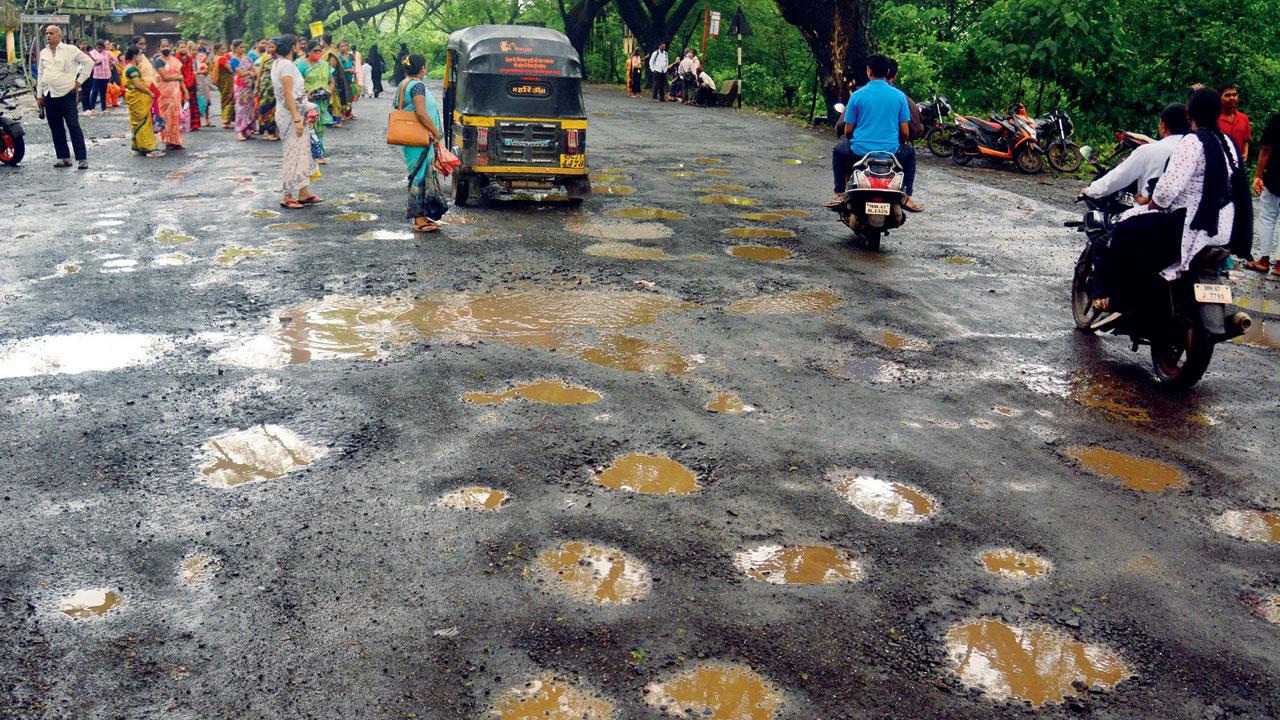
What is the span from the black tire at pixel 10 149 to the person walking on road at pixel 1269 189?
15500mm

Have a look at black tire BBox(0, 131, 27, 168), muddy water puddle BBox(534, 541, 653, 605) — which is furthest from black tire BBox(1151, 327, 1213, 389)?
black tire BBox(0, 131, 27, 168)

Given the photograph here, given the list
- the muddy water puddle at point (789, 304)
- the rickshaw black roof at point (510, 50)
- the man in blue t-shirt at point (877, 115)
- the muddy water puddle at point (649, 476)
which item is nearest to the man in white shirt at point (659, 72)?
the rickshaw black roof at point (510, 50)

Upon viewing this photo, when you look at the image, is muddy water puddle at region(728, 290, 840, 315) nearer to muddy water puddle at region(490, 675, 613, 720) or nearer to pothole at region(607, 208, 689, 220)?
pothole at region(607, 208, 689, 220)

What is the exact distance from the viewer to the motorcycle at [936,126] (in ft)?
63.7

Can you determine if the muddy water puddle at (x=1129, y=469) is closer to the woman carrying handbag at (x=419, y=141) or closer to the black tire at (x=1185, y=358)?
the black tire at (x=1185, y=358)

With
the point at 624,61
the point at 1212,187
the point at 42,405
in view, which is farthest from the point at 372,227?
the point at 624,61

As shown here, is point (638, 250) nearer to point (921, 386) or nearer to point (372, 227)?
point (372, 227)

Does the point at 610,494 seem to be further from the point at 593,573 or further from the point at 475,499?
the point at 593,573

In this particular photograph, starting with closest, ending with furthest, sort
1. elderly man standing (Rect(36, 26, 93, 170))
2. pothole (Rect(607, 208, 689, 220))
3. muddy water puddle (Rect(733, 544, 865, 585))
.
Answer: muddy water puddle (Rect(733, 544, 865, 585)) → pothole (Rect(607, 208, 689, 220)) → elderly man standing (Rect(36, 26, 93, 170))

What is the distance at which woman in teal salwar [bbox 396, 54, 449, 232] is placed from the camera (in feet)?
35.4

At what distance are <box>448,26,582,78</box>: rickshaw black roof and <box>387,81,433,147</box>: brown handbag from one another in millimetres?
2063

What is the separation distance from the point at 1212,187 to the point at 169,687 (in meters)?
6.25

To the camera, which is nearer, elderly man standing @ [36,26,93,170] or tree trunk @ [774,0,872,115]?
elderly man standing @ [36,26,93,170]

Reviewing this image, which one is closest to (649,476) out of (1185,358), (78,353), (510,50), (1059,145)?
(1185,358)
